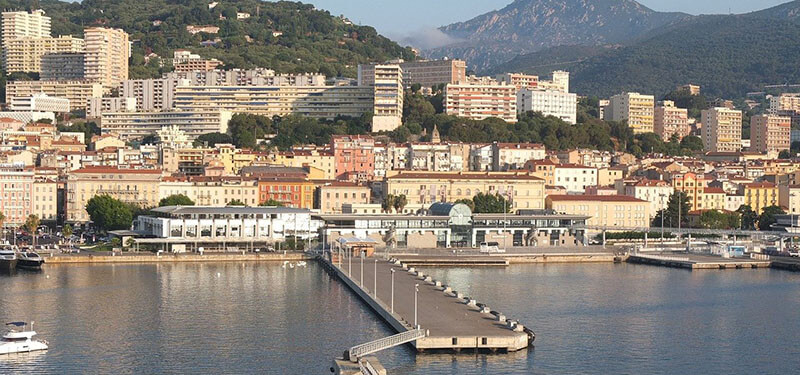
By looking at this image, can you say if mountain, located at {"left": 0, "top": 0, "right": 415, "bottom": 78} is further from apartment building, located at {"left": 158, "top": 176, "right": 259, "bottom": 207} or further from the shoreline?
the shoreline

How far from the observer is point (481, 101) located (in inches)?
3674

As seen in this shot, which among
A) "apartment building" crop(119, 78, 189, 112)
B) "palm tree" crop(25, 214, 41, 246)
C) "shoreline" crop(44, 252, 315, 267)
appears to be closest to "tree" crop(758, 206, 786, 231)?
"shoreline" crop(44, 252, 315, 267)

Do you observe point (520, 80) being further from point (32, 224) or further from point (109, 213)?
point (32, 224)

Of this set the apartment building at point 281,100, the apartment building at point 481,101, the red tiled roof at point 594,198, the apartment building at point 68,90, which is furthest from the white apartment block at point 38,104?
the red tiled roof at point 594,198

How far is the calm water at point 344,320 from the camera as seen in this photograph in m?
27.0

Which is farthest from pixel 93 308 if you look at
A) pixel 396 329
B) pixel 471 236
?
pixel 471 236

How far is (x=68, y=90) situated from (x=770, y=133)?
57.5 m

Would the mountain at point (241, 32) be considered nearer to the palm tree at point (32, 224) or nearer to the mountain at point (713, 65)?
the palm tree at point (32, 224)

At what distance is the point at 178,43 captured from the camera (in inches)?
4739

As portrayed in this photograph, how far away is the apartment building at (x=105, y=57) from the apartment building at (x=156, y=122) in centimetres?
1453

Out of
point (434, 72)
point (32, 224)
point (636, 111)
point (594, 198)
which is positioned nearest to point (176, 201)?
point (32, 224)

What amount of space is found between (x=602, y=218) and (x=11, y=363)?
41035 millimetres

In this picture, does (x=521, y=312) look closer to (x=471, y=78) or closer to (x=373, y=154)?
(x=373, y=154)

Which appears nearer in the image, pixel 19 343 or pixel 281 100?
pixel 19 343
